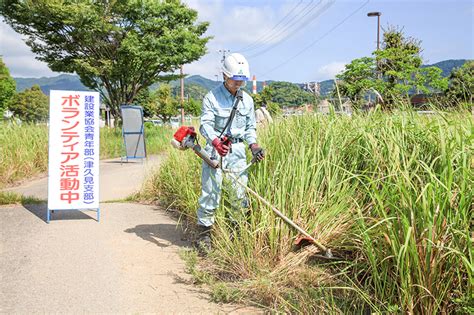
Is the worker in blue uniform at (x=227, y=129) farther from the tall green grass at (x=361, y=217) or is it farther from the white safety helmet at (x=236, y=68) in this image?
the tall green grass at (x=361, y=217)

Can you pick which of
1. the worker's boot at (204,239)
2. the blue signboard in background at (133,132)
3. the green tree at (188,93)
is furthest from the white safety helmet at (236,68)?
the blue signboard in background at (133,132)

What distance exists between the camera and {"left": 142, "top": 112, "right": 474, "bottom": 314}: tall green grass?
8.21ft

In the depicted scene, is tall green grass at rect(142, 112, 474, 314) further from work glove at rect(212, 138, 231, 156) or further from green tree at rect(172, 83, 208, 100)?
green tree at rect(172, 83, 208, 100)

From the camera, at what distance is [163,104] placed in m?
42.8

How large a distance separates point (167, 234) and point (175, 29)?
14.9 metres

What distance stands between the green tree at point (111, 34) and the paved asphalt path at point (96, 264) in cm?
1272

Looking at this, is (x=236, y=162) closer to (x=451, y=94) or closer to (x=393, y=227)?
(x=393, y=227)

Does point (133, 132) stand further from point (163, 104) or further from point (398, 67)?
point (163, 104)

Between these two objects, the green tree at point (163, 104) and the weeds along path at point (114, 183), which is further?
the green tree at point (163, 104)

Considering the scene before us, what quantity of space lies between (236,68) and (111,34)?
16.1 meters

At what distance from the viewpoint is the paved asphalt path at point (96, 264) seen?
3172mm

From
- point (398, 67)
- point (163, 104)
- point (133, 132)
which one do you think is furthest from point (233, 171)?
point (163, 104)

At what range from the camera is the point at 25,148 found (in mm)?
9250

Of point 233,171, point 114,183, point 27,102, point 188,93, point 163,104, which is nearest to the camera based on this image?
point 233,171
